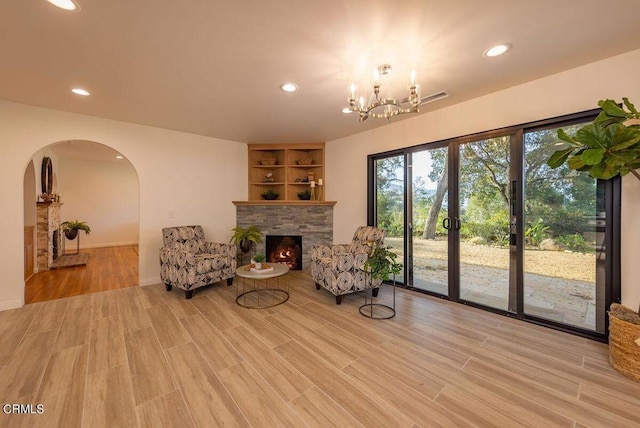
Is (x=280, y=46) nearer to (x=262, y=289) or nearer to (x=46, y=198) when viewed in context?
(x=262, y=289)

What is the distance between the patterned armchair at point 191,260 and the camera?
3.30 meters

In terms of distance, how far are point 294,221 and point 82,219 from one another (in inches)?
248

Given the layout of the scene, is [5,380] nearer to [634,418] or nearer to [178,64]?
[178,64]

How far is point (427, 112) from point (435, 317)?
8.48ft

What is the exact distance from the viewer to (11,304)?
117 inches

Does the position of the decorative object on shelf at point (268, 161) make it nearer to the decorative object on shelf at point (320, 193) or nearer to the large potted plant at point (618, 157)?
the decorative object on shelf at point (320, 193)

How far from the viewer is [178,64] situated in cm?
220

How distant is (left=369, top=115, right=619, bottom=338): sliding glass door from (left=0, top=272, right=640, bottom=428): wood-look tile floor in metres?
0.32

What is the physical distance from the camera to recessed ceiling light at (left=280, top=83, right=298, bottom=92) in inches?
101

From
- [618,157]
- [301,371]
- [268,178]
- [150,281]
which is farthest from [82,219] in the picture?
[618,157]

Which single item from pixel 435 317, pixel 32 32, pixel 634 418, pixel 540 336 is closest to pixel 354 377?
→ pixel 435 317

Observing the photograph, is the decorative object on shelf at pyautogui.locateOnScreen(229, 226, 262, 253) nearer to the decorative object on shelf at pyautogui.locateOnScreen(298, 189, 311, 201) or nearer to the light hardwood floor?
the decorative object on shelf at pyautogui.locateOnScreen(298, 189, 311, 201)
